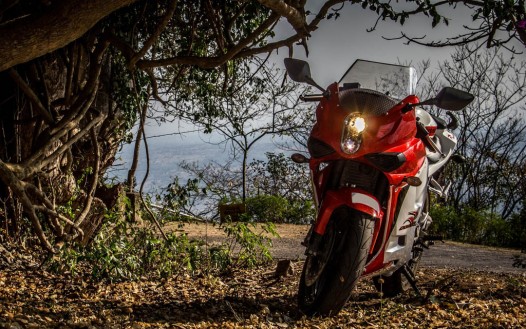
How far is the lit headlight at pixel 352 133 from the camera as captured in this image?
11.7 ft

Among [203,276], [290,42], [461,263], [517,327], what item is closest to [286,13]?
[290,42]

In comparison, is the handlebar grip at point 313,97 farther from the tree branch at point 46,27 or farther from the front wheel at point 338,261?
the tree branch at point 46,27

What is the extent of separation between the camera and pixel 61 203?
6.05 m

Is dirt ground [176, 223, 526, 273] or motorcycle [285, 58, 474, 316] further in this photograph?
dirt ground [176, 223, 526, 273]

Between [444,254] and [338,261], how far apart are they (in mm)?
5568

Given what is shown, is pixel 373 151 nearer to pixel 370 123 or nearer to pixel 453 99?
pixel 370 123

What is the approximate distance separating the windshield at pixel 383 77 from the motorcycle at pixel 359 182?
42 mm

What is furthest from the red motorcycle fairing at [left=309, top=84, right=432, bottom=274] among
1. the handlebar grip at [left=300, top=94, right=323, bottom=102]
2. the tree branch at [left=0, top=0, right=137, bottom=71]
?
the tree branch at [left=0, top=0, right=137, bottom=71]

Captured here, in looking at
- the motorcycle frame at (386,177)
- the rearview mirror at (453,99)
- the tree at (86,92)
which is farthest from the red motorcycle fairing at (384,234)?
the tree at (86,92)

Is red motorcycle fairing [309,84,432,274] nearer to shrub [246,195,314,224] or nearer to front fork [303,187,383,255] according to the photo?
front fork [303,187,383,255]

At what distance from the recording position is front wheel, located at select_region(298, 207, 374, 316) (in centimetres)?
353

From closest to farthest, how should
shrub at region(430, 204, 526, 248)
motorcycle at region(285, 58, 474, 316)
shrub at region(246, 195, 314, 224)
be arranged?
motorcycle at region(285, 58, 474, 316) < shrub at region(430, 204, 526, 248) < shrub at region(246, 195, 314, 224)

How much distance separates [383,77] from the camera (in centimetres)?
424

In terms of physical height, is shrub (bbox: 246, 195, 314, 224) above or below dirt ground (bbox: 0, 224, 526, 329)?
above
